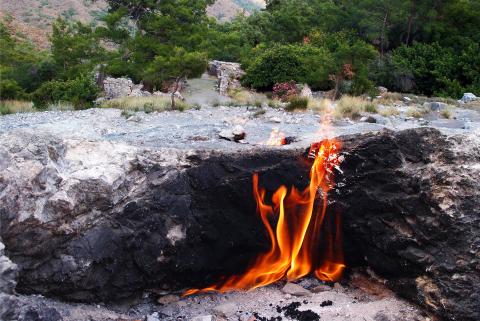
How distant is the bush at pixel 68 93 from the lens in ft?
50.6

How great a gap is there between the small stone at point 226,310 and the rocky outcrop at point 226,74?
1479 cm

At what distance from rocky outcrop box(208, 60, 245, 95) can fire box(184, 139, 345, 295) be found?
1416 cm

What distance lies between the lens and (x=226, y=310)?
5.24 m

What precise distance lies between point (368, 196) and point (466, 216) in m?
1.07

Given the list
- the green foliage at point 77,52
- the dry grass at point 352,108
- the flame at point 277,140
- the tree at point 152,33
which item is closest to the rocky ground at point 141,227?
the flame at point 277,140

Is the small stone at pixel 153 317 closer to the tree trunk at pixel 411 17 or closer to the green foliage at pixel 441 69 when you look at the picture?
the green foliage at pixel 441 69

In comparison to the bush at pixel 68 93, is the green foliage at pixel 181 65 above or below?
above

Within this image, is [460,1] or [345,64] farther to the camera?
[460,1]

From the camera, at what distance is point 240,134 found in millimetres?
7090

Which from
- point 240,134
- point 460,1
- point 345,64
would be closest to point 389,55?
point 460,1

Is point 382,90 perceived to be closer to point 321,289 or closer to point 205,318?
point 321,289

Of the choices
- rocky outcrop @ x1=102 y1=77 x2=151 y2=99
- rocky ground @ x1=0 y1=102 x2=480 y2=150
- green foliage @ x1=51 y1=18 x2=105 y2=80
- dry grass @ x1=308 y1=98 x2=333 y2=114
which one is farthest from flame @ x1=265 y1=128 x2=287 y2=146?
green foliage @ x1=51 y1=18 x2=105 y2=80

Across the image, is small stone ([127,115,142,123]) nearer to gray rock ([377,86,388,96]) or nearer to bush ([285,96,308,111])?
bush ([285,96,308,111])

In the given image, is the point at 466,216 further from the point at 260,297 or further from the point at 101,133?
the point at 101,133
